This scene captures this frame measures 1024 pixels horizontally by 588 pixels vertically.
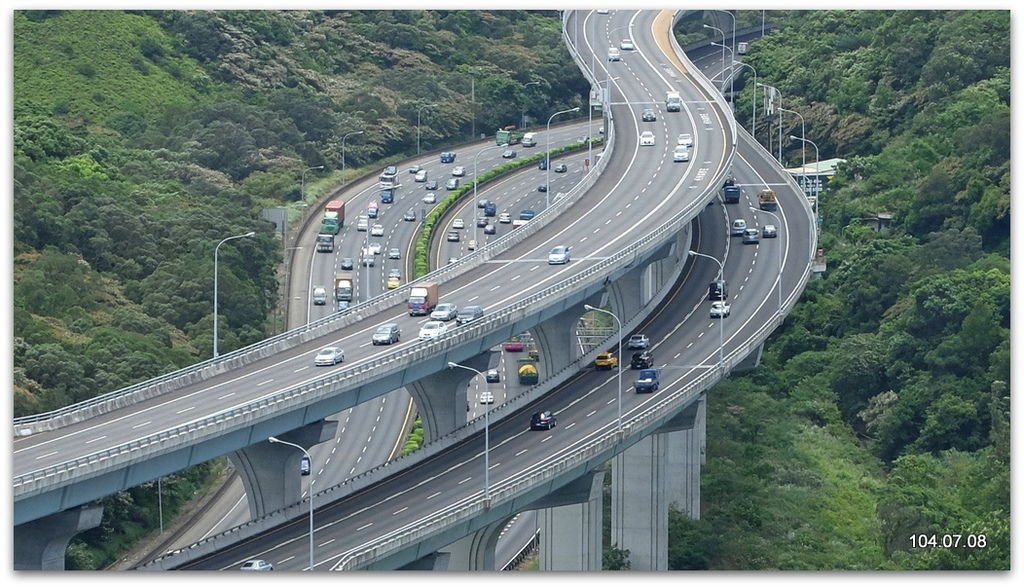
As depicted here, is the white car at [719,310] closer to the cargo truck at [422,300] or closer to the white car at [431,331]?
the cargo truck at [422,300]

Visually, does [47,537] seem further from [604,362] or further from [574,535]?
[604,362]

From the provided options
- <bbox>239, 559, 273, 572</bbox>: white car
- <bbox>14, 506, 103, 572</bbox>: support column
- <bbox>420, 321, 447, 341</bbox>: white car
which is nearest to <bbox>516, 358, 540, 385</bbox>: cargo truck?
<bbox>420, 321, 447, 341</bbox>: white car

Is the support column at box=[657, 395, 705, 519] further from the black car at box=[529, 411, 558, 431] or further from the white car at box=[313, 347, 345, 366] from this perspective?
the white car at box=[313, 347, 345, 366]

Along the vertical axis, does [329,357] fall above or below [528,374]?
above

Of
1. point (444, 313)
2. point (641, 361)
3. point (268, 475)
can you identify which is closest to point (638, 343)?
point (641, 361)

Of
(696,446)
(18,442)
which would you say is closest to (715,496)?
(696,446)

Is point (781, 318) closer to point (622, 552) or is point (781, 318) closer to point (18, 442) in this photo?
point (622, 552)
